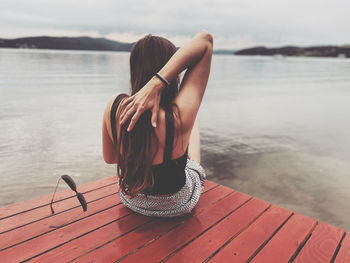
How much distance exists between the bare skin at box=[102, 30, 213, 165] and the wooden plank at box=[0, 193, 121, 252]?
941mm

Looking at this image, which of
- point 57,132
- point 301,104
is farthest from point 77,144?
point 301,104

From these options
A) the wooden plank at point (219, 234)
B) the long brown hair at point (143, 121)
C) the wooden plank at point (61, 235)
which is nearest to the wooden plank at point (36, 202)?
the wooden plank at point (61, 235)

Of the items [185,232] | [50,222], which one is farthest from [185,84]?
[50,222]

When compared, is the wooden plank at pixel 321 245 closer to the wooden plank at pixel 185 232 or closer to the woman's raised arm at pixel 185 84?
the wooden plank at pixel 185 232

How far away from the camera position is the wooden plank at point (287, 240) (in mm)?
1997

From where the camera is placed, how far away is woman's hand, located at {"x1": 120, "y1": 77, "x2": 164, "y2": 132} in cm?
168

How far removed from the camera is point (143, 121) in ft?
5.77

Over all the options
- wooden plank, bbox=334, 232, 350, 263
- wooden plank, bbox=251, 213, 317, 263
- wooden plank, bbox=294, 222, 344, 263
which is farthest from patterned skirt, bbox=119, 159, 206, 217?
wooden plank, bbox=334, 232, 350, 263

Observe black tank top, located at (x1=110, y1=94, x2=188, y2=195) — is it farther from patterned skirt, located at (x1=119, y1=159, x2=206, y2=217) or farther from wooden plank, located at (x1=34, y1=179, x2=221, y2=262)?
wooden plank, located at (x1=34, y1=179, x2=221, y2=262)

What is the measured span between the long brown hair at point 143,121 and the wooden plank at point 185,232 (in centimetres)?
47

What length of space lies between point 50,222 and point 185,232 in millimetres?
1209

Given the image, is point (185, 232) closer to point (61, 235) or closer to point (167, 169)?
point (167, 169)

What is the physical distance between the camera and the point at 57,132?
847 centimetres

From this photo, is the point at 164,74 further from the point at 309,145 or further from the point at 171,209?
the point at 309,145
